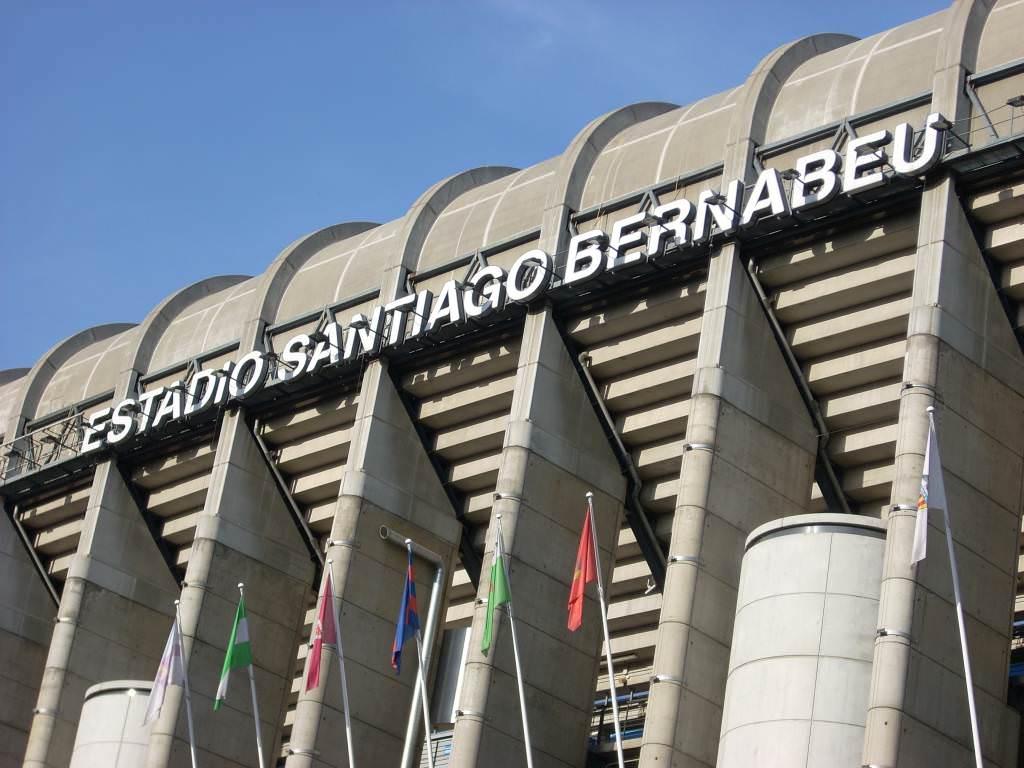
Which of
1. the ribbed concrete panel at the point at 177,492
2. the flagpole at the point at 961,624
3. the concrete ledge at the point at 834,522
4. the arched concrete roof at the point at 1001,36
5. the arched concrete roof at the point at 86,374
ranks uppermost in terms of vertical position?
the arched concrete roof at the point at 1001,36

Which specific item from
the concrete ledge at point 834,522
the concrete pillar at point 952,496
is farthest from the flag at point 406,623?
the concrete pillar at point 952,496

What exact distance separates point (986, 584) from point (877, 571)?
8.50 feet

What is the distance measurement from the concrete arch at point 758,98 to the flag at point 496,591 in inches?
455

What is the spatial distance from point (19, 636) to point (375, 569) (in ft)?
62.2

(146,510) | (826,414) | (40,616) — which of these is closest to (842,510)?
(826,414)

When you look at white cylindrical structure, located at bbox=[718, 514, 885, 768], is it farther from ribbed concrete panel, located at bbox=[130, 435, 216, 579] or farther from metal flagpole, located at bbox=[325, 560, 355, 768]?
ribbed concrete panel, located at bbox=[130, 435, 216, 579]

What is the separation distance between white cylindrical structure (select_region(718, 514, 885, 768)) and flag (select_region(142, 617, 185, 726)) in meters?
16.8

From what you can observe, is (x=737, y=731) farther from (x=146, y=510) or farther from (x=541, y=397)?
(x=146, y=510)

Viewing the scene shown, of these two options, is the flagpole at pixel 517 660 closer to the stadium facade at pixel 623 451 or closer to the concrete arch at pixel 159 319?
the stadium facade at pixel 623 451

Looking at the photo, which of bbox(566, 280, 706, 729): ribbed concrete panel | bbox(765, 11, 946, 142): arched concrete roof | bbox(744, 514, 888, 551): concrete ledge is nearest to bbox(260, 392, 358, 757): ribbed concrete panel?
bbox(566, 280, 706, 729): ribbed concrete panel

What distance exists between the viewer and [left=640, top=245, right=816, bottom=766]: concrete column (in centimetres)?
4156

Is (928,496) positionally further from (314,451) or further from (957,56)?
(314,451)

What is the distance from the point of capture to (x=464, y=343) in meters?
52.2

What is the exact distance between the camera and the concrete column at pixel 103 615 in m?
58.1
